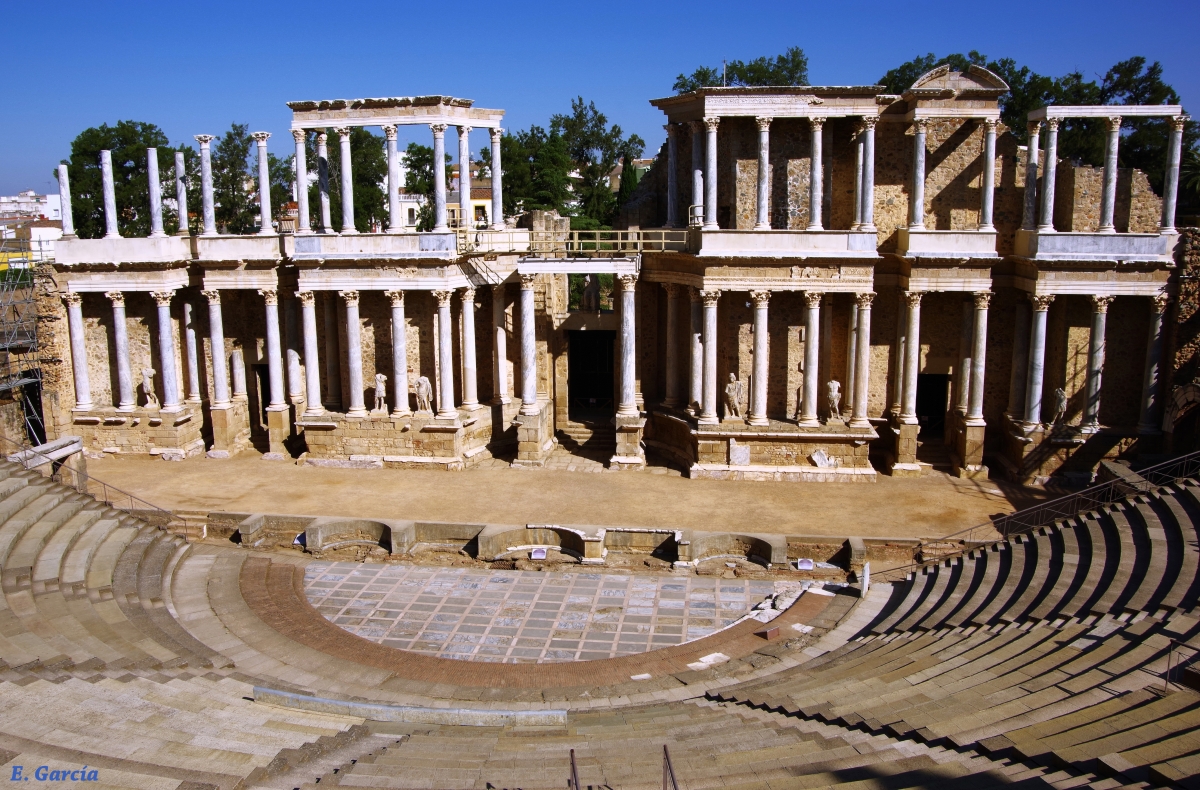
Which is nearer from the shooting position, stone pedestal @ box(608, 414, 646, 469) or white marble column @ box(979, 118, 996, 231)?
white marble column @ box(979, 118, 996, 231)

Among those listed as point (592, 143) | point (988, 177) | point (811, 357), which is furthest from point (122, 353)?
point (592, 143)

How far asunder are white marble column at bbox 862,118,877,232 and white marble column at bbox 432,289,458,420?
12.2 m

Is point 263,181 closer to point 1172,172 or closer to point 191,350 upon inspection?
point 191,350

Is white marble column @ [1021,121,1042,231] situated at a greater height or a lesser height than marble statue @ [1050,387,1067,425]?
greater

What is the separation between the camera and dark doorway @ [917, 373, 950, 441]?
A: 1197 inches

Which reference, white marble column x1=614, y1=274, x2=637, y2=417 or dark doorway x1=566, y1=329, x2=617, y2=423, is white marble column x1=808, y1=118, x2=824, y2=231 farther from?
dark doorway x1=566, y1=329, x2=617, y2=423

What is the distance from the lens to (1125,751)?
10.5m

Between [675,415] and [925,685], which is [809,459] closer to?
[675,415]

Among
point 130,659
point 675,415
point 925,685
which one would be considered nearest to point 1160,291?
point 675,415

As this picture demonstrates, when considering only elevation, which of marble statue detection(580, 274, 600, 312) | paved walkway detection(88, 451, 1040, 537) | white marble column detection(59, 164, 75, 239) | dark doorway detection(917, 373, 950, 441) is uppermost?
white marble column detection(59, 164, 75, 239)

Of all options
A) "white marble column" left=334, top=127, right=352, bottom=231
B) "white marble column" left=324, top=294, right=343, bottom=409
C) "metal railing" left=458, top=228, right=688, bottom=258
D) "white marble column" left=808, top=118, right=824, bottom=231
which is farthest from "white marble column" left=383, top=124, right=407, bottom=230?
"white marble column" left=808, top=118, right=824, bottom=231

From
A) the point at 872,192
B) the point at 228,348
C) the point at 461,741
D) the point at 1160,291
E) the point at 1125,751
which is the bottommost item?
the point at 461,741

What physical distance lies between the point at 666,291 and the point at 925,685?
61.9 feet

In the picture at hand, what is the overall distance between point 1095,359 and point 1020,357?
1928 mm
